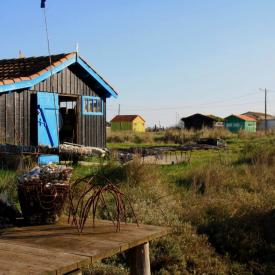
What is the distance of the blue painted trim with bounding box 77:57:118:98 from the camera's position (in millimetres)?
16078

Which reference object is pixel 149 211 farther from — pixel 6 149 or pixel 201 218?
pixel 6 149

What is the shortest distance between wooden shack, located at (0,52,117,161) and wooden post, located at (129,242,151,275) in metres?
7.99

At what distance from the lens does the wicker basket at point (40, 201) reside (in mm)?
3971

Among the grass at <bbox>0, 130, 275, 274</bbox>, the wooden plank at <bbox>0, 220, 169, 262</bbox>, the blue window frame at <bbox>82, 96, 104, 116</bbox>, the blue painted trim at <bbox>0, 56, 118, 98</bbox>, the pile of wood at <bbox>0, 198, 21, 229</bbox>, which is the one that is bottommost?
the grass at <bbox>0, 130, 275, 274</bbox>

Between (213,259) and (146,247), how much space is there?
9.72 feet

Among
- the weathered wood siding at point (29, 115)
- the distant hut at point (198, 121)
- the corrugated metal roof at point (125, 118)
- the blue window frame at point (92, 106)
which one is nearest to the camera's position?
the weathered wood siding at point (29, 115)

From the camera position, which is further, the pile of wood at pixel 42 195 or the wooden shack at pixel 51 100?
the wooden shack at pixel 51 100

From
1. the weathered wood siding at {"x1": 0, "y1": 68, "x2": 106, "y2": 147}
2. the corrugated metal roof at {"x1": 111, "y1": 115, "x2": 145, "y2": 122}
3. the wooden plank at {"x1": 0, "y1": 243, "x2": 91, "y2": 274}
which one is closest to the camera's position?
the wooden plank at {"x1": 0, "y1": 243, "x2": 91, "y2": 274}

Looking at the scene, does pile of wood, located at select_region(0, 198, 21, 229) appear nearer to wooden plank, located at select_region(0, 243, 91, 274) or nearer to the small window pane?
wooden plank, located at select_region(0, 243, 91, 274)

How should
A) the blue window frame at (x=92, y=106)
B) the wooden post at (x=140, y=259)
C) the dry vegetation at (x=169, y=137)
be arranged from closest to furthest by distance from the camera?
1. the wooden post at (x=140, y=259)
2. the blue window frame at (x=92, y=106)
3. the dry vegetation at (x=169, y=137)

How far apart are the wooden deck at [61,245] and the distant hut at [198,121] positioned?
2259 inches

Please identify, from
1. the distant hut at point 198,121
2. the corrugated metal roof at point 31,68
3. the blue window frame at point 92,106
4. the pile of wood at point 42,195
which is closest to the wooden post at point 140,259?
the pile of wood at point 42,195

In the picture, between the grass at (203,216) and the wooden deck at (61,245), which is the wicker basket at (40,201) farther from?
the grass at (203,216)

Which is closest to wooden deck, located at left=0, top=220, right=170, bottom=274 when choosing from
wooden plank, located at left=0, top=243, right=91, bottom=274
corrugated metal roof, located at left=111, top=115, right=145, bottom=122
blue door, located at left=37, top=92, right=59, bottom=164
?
wooden plank, located at left=0, top=243, right=91, bottom=274
